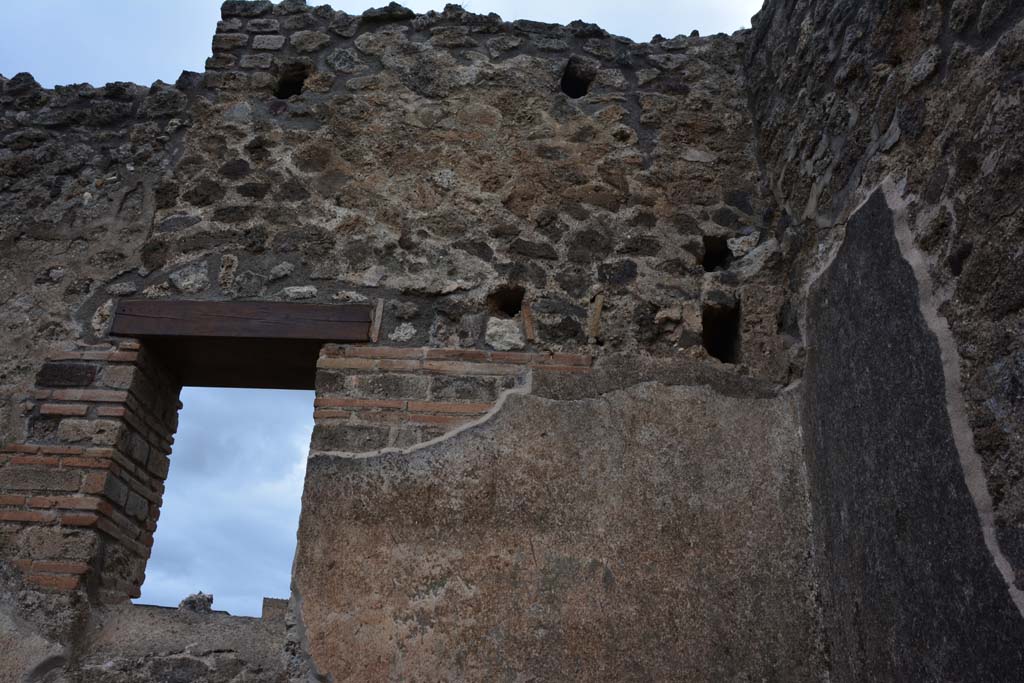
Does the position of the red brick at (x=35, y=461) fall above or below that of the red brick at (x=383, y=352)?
below

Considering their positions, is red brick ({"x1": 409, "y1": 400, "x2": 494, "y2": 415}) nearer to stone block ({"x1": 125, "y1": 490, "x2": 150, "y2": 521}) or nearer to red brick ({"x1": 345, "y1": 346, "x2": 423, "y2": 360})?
red brick ({"x1": 345, "y1": 346, "x2": 423, "y2": 360})

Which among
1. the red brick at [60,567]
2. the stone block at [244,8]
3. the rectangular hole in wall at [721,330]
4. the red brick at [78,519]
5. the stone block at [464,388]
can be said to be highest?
the stone block at [244,8]

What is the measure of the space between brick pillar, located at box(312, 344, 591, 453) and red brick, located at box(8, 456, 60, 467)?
0.97 meters

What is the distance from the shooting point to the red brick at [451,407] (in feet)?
10.6

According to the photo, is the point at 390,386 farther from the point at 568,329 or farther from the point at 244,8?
the point at 244,8

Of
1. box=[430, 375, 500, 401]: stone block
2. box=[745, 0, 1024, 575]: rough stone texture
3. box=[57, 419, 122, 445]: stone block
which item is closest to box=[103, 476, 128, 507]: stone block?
box=[57, 419, 122, 445]: stone block

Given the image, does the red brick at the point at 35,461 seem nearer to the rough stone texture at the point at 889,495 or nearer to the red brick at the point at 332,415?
the red brick at the point at 332,415

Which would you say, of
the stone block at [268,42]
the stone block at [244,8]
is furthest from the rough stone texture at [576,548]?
Answer: the stone block at [244,8]

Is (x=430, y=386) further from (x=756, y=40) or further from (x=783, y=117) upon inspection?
(x=756, y=40)

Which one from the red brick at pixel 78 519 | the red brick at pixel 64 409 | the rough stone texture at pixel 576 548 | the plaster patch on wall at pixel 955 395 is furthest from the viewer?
the red brick at pixel 64 409

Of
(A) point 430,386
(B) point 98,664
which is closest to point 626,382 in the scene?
(A) point 430,386

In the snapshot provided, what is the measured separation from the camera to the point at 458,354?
337cm

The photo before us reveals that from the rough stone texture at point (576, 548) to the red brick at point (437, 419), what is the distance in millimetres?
74

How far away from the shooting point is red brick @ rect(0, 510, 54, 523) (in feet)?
10.2
